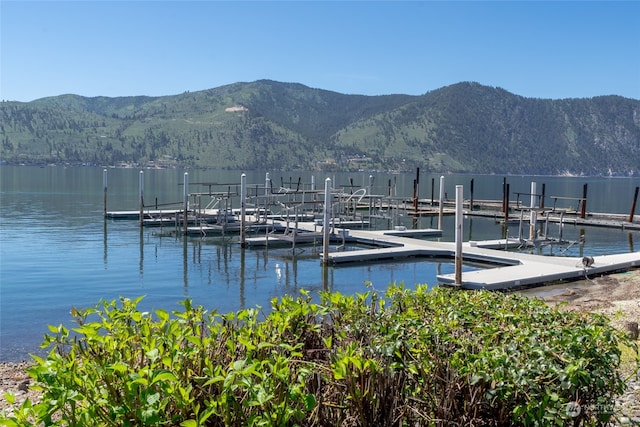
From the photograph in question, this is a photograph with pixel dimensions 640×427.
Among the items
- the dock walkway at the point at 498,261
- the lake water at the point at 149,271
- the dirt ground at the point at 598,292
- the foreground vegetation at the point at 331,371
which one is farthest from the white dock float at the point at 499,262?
the foreground vegetation at the point at 331,371

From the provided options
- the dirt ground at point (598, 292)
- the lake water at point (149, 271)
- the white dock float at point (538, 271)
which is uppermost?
the white dock float at point (538, 271)

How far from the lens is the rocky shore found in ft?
28.2

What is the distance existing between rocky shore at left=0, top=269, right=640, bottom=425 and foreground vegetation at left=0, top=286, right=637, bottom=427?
9.34 ft

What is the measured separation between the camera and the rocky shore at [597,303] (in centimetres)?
861

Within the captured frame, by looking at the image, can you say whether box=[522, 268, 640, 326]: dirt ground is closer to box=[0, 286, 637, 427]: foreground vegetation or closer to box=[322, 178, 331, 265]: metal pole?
box=[322, 178, 331, 265]: metal pole

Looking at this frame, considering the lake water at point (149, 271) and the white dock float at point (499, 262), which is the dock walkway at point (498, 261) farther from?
the lake water at point (149, 271)

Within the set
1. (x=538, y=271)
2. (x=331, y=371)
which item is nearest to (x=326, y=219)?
(x=538, y=271)

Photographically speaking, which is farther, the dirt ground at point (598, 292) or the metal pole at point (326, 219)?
the metal pole at point (326, 219)

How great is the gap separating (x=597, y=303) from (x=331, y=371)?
49.4 feet

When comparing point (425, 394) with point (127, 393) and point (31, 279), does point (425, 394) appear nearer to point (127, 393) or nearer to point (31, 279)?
point (127, 393)

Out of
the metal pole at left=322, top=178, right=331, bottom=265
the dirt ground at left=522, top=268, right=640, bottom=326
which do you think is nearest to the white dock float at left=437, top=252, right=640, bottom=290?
the dirt ground at left=522, top=268, right=640, bottom=326

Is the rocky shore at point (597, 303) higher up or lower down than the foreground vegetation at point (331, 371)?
lower down

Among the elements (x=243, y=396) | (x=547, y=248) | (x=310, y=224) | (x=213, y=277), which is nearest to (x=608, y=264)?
(x=547, y=248)

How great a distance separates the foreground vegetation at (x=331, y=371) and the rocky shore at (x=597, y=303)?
2.85 metres
